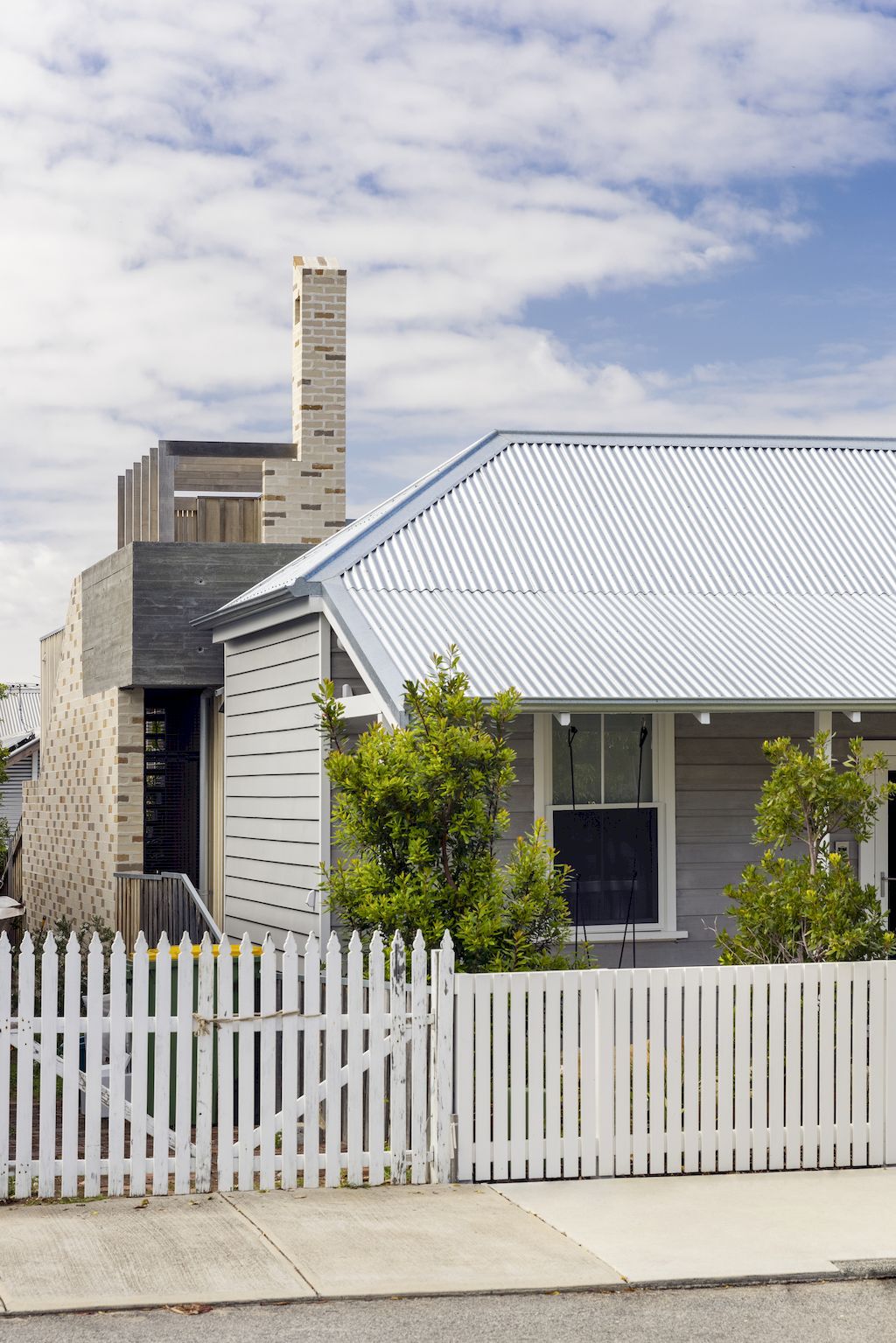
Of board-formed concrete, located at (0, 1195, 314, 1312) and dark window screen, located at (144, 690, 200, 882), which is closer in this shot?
board-formed concrete, located at (0, 1195, 314, 1312)

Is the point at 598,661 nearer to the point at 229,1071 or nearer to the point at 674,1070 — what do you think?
the point at 674,1070

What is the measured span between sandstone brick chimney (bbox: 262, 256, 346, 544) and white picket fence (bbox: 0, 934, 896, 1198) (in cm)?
909

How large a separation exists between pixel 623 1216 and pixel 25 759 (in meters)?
44.7

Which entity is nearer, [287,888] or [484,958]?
[484,958]

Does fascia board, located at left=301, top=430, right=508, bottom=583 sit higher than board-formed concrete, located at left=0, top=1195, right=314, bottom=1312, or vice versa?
fascia board, located at left=301, top=430, right=508, bottom=583

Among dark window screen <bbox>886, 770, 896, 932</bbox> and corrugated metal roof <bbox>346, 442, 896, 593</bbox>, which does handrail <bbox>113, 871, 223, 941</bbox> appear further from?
dark window screen <bbox>886, 770, 896, 932</bbox>

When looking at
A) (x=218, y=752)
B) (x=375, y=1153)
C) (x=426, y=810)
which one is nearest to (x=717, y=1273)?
(x=375, y=1153)

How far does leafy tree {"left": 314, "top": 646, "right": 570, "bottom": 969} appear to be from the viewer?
9156 mm

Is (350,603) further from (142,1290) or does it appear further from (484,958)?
(142,1290)

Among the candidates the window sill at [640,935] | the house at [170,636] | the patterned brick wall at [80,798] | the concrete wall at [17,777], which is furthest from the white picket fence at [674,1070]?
the concrete wall at [17,777]

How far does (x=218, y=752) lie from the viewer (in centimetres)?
1631

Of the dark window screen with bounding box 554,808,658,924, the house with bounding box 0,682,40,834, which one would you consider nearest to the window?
the dark window screen with bounding box 554,808,658,924

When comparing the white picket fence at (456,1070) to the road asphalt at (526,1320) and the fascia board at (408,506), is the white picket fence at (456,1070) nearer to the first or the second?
the road asphalt at (526,1320)

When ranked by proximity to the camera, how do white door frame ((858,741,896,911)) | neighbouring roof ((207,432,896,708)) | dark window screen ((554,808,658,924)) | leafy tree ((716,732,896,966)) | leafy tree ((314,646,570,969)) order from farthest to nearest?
white door frame ((858,741,896,911)), dark window screen ((554,808,658,924)), neighbouring roof ((207,432,896,708)), leafy tree ((716,732,896,966)), leafy tree ((314,646,570,969))
